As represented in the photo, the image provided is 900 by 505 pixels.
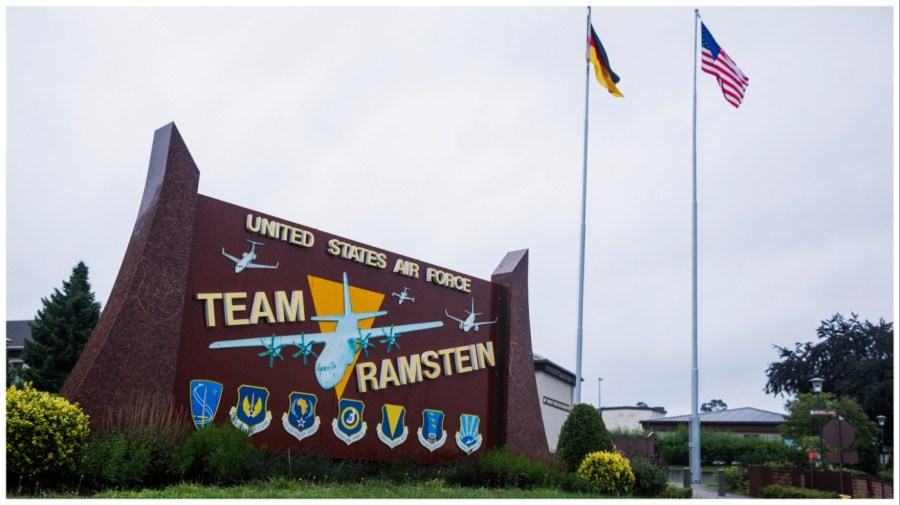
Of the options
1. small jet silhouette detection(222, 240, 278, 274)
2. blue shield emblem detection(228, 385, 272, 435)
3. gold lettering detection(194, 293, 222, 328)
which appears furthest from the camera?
small jet silhouette detection(222, 240, 278, 274)

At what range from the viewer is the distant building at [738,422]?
5812cm

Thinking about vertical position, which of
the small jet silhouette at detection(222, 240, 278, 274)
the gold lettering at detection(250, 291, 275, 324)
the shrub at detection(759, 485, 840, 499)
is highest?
the small jet silhouette at detection(222, 240, 278, 274)

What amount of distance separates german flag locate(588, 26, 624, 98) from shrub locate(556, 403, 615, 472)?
911cm

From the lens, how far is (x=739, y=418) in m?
60.7

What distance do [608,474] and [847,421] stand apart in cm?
2491

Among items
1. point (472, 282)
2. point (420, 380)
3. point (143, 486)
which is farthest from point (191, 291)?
point (472, 282)

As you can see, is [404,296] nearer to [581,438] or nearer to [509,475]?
[509,475]

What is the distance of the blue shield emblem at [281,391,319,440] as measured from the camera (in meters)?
16.2

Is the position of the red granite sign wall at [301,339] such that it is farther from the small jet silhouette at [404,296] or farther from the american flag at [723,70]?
the american flag at [723,70]

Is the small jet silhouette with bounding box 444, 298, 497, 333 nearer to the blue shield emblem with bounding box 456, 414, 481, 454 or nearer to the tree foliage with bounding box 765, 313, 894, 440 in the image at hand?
the blue shield emblem with bounding box 456, 414, 481, 454

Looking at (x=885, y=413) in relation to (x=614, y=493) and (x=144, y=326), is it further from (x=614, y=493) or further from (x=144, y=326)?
(x=144, y=326)

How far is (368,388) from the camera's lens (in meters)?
17.8

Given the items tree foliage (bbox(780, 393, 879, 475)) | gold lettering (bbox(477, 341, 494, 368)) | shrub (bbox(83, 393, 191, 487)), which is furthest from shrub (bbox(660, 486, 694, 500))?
tree foliage (bbox(780, 393, 879, 475))

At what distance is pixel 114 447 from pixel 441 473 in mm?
7715
